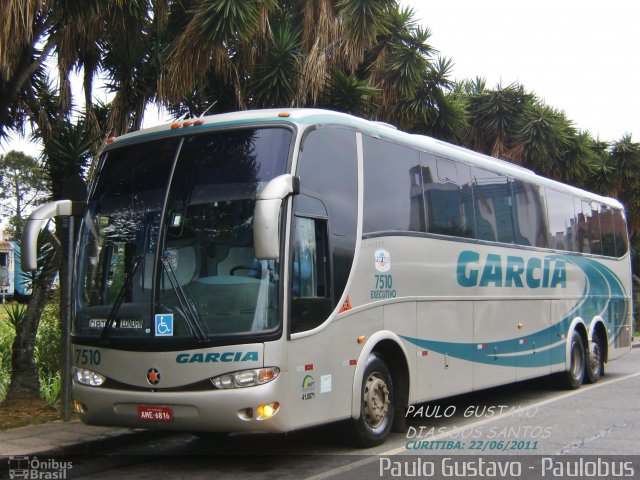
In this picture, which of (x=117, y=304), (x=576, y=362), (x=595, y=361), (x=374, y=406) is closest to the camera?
(x=117, y=304)

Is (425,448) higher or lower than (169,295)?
lower

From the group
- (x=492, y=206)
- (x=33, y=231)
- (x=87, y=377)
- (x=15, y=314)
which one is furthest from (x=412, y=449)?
(x=15, y=314)

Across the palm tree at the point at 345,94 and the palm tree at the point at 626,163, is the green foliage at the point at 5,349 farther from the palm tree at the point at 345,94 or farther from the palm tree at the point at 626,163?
the palm tree at the point at 626,163

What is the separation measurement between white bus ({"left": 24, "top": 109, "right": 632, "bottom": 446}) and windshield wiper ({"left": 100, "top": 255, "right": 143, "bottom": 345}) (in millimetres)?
22

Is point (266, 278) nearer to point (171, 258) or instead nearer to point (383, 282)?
point (171, 258)

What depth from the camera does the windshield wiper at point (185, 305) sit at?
6737 millimetres

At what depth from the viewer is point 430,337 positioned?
30.7 ft

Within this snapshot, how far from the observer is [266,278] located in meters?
6.78

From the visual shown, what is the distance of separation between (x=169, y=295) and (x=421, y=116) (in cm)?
1167

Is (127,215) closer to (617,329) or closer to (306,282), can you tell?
(306,282)

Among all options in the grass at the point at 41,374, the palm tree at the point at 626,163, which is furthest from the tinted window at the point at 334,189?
the palm tree at the point at 626,163

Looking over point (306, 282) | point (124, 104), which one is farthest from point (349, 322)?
point (124, 104)

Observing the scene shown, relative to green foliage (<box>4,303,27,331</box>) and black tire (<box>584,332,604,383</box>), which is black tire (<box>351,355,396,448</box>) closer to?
green foliage (<box>4,303,27,331</box>)

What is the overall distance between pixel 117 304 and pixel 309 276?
1.81 m
